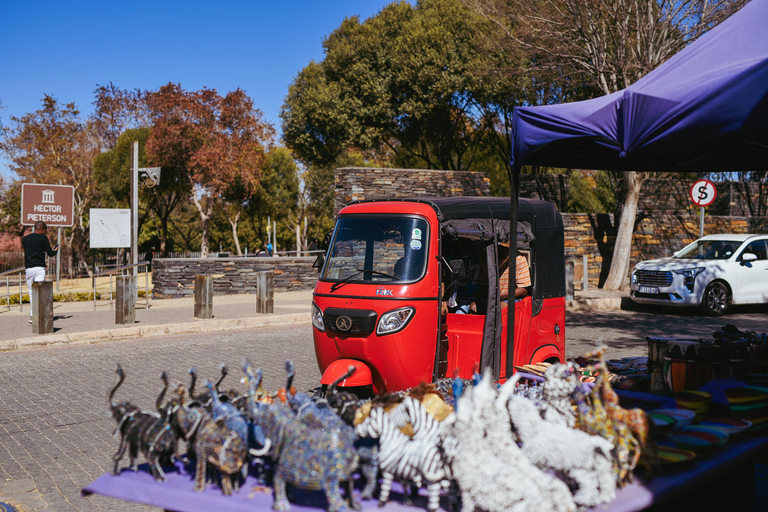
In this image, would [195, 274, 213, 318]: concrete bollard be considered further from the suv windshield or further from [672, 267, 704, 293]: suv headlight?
the suv windshield

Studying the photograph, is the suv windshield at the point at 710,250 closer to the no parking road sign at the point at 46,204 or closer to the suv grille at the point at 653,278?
the suv grille at the point at 653,278

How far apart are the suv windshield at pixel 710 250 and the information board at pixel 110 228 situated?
15.1 meters

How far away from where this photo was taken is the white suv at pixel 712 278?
1484 centimetres

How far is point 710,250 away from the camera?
16188 mm

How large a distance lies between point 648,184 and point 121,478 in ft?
73.4

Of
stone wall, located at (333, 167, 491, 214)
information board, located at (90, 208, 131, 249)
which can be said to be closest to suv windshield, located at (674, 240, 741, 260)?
stone wall, located at (333, 167, 491, 214)

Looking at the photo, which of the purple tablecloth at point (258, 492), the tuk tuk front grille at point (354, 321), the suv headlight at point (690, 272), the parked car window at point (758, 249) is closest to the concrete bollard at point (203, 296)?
the tuk tuk front grille at point (354, 321)

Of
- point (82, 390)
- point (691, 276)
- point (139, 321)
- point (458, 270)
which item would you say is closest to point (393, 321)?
point (458, 270)

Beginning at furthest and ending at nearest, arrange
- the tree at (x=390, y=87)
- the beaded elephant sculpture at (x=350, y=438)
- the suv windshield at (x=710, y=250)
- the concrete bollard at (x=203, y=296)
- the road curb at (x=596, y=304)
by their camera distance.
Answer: the tree at (x=390, y=87)
the road curb at (x=596, y=304)
the suv windshield at (x=710, y=250)
the concrete bollard at (x=203, y=296)
the beaded elephant sculpture at (x=350, y=438)

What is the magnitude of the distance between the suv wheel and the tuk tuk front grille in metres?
11.9

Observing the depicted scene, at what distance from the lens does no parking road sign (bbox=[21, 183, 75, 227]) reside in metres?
17.5

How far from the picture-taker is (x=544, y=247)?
22.4 feet

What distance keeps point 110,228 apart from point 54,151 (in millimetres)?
19492

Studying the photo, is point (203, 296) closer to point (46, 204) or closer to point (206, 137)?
point (46, 204)
